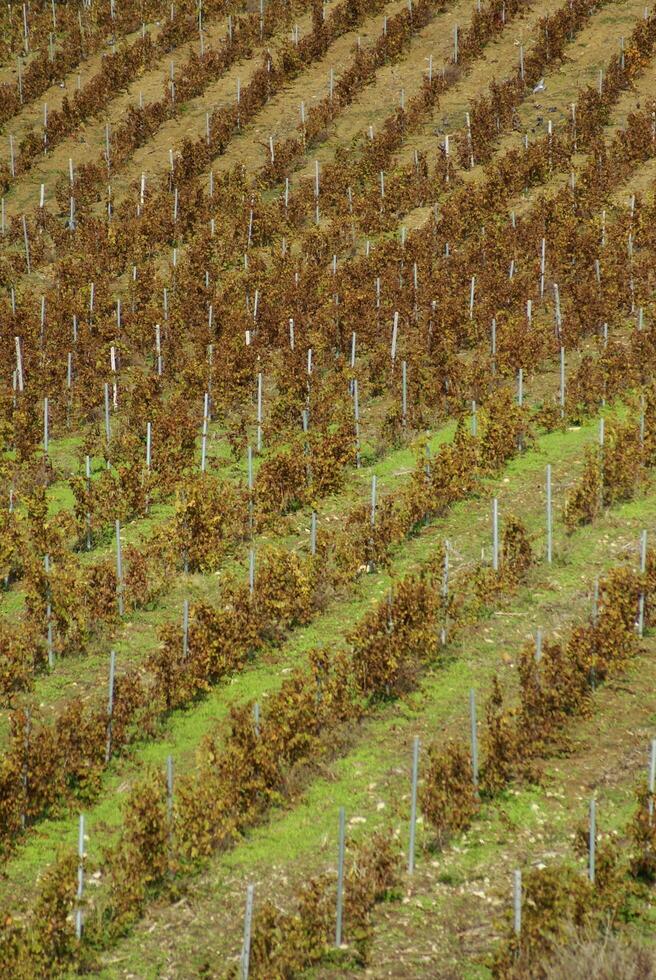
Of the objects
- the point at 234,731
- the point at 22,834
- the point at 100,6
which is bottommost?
the point at 22,834

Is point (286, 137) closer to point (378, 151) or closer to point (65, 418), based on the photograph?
point (378, 151)

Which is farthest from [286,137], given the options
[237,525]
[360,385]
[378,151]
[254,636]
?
[254,636]

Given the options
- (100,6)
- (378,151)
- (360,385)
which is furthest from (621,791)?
(100,6)

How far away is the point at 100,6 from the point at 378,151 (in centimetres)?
1940

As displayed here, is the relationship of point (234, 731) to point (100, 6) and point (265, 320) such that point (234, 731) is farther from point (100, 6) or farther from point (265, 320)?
point (100, 6)

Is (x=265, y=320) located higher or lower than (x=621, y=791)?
higher

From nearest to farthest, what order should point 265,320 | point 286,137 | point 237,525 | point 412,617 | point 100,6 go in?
point 412,617 < point 237,525 < point 265,320 < point 286,137 < point 100,6

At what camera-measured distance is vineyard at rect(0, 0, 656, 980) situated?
465 inches

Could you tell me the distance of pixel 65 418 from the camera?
25.1 metres

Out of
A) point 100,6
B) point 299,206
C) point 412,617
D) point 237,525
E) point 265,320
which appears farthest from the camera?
point 100,6

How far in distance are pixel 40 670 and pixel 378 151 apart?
24.2 m

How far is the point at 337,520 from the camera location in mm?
19953

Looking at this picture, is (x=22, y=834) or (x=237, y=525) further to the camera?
(x=237, y=525)

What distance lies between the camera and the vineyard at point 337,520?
11820mm
